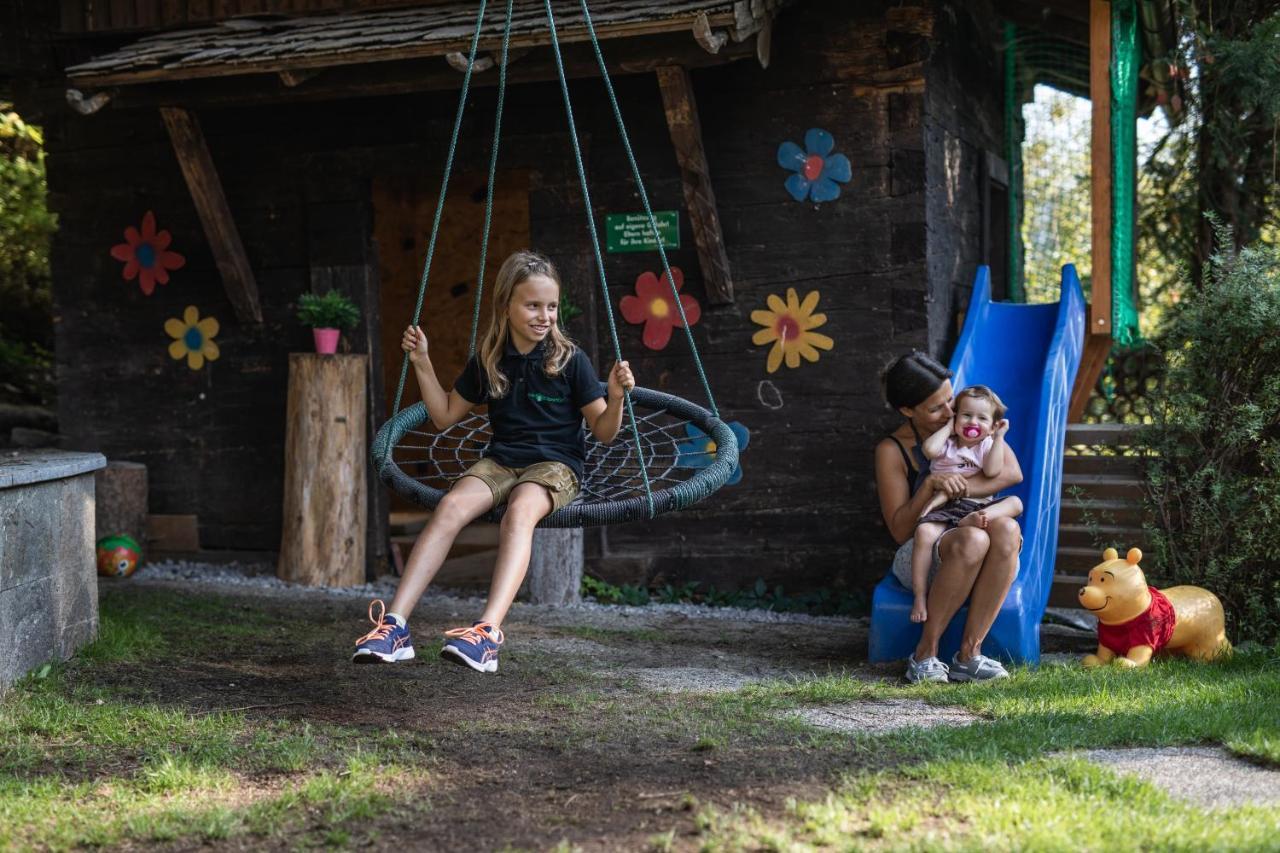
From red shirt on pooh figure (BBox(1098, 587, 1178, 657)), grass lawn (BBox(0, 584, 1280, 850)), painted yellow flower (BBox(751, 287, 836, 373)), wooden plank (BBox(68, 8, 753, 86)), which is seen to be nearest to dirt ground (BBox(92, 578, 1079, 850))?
grass lawn (BBox(0, 584, 1280, 850))

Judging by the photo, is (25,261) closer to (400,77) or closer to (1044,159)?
(400,77)

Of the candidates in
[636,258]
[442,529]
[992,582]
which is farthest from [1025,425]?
[442,529]

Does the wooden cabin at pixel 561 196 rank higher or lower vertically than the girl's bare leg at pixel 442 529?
higher

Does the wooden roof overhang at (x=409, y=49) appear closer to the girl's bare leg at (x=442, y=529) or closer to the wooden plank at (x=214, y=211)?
the wooden plank at (x=214, y=211)

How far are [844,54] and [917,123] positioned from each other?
533 mm

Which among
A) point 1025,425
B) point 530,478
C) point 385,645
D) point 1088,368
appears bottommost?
point 385,645

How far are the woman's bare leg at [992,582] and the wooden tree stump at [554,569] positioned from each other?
2.62 m

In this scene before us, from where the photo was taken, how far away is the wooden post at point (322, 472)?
7.64m

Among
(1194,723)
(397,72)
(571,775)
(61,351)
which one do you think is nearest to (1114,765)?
(1194,723)

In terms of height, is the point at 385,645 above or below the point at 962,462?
below

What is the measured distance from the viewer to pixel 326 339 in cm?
763

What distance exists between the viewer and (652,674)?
206 inches

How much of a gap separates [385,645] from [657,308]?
11.8 ft

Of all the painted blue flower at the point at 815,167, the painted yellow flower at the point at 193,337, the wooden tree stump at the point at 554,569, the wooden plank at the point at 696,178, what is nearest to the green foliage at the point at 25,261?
the painted yellow flower at the point at 193,337
